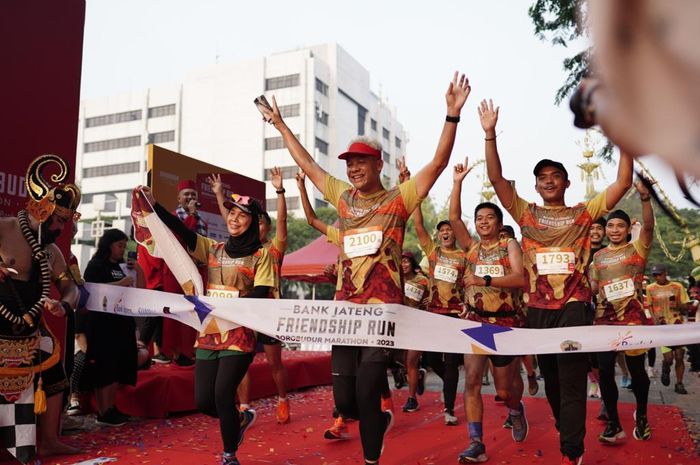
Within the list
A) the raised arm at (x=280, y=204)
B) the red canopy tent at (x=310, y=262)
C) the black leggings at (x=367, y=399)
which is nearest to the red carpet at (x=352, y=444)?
the black leggings at (x=367, y=399)

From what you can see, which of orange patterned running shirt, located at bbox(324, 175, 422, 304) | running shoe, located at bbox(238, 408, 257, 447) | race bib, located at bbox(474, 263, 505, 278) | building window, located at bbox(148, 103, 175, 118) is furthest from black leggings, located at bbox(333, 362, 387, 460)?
building window, located at bbox(148, 103, 175, 118)

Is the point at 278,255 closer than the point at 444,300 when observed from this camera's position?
Yes

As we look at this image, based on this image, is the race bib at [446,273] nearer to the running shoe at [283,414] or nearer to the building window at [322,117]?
the running shoe at [283,414]

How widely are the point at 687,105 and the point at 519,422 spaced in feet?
16.8

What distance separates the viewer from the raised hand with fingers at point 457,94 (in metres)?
3.78

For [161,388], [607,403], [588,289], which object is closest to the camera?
[588,289]

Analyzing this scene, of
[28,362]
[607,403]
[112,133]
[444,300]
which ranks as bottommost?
[607,403]

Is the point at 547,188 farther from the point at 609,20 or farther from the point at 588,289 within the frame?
the point at 609,20

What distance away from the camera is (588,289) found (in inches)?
171

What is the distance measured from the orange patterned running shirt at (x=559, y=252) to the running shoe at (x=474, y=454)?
1158mm

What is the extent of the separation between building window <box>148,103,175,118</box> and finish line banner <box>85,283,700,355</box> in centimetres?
5935

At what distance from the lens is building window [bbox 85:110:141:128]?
6269 centimetres

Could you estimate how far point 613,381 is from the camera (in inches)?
215

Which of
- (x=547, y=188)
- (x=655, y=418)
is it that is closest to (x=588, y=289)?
(x=547, y=188)
